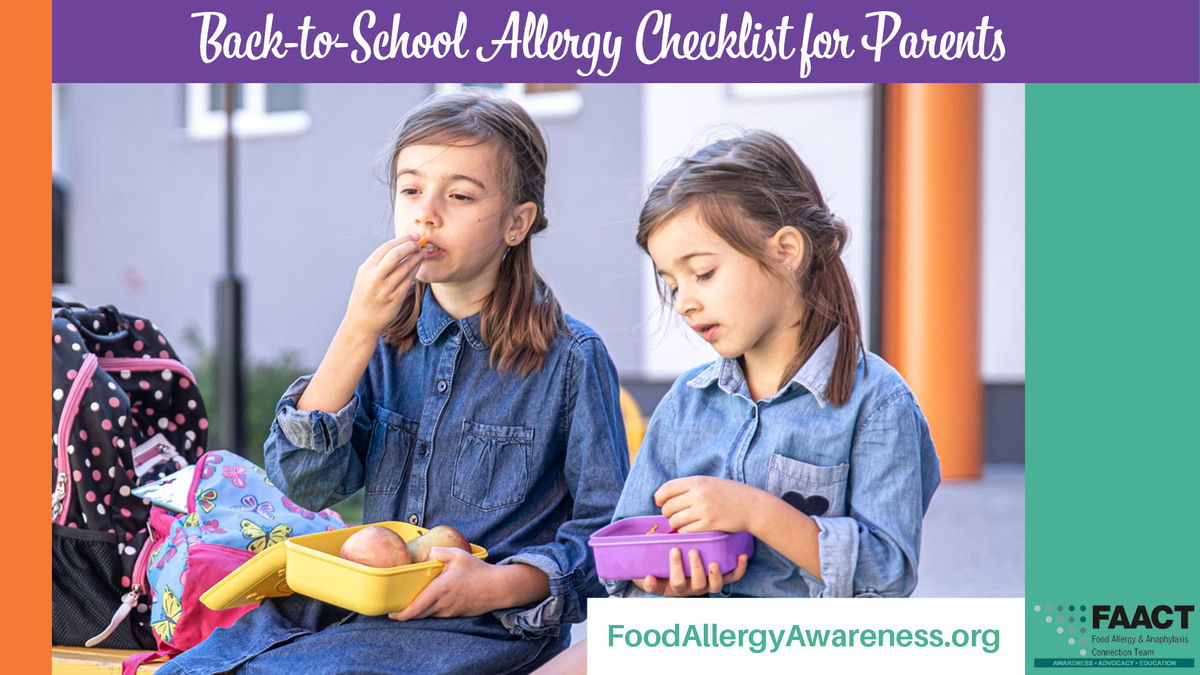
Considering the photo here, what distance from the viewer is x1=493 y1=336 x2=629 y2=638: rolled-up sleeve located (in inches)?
66.6

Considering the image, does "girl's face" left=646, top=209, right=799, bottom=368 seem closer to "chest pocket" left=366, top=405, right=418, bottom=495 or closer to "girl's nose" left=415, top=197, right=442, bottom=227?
"girl's nose" left=415, top=197, right=442, bottom=227

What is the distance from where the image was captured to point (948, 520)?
505 centimetres

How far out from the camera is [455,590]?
159 cm

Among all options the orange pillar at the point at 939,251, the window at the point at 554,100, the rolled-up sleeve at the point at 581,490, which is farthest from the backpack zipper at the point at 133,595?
the window at the point at 554,100

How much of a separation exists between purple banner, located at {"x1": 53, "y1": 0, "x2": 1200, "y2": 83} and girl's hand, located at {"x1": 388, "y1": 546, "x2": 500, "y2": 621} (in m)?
0.73

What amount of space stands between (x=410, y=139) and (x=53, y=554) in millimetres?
1062

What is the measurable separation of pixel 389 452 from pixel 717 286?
25.4 inches

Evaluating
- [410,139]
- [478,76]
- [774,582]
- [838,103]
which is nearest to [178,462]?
[410,139]

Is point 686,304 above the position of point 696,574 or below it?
above

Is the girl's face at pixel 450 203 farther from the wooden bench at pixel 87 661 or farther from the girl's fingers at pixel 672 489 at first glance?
the wooden bench at pixel 87 661

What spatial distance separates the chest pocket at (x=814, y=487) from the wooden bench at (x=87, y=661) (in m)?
1.22

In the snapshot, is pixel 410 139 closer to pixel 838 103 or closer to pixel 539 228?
pixel 539 228
